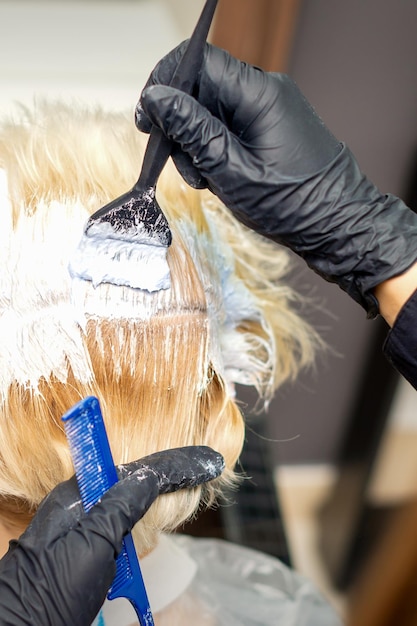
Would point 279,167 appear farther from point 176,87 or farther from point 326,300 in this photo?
point 326,300

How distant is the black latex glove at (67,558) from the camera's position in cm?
73

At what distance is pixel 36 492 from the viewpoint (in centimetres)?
87

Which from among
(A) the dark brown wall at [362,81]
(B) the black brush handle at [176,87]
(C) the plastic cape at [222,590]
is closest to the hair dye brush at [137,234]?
(B) the black brush handle at [176,87]

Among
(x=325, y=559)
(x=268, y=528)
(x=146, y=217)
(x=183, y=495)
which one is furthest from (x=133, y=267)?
(x=325, y=559)

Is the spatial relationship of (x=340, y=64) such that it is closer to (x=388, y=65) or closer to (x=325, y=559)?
(x=388, y=65)

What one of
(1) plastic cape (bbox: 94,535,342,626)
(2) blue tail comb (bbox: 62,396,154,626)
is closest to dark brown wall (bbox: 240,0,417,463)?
(1) plastic cape (bbox: 94,535,342,626)

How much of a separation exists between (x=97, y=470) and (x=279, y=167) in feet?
1.43

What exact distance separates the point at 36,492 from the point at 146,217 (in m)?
0.42

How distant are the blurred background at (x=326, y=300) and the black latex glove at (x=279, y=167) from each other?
0.79 metres

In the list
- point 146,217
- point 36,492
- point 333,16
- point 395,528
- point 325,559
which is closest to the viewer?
point 146,217

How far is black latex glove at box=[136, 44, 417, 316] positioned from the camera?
0.73m

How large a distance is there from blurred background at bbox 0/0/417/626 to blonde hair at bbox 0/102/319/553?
63 centimetres

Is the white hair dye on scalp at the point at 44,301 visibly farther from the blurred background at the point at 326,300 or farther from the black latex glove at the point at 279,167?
the blurred background at the point at 326,300

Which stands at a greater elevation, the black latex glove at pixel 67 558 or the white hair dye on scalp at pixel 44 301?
the white hair dye on scalp at pixel 44 301
